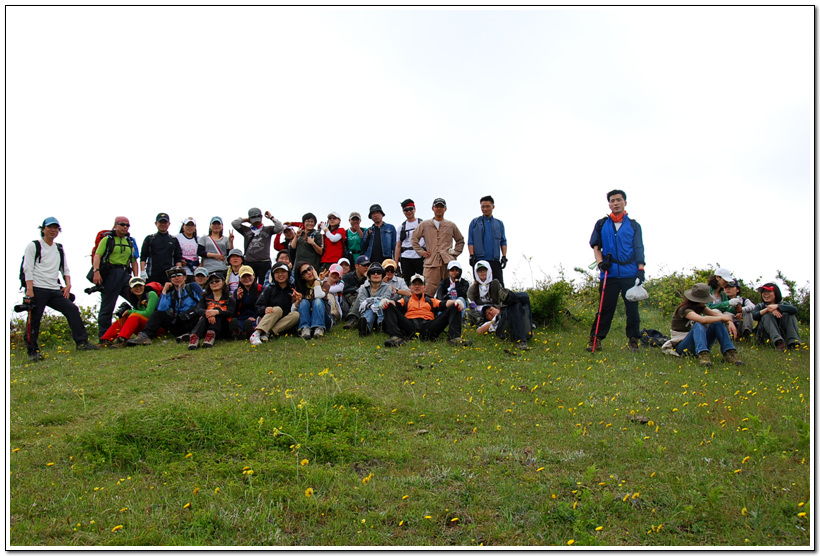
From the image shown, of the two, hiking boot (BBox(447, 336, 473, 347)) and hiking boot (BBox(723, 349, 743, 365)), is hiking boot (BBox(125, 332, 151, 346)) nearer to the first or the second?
hiking boot (BBox(447, 336, 473, 347))

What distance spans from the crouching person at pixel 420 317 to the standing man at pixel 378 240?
7.72 feet

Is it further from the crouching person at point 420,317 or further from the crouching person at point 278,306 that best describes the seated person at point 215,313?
the crouching person at point 420,317

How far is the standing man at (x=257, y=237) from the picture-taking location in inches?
516

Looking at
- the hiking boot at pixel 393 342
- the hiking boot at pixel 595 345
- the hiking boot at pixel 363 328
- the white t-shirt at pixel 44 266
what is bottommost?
the hiking boot at pixel 595 345

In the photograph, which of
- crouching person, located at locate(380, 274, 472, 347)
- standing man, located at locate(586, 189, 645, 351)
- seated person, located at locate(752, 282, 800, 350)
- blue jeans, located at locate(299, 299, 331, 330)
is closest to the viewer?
standing man, located at locate(586, 189, 645, 351)

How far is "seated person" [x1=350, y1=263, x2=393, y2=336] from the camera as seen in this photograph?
1125 cm

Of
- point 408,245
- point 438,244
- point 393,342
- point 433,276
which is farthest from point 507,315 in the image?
point 408,245

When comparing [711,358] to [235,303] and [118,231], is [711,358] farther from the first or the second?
[118,231]

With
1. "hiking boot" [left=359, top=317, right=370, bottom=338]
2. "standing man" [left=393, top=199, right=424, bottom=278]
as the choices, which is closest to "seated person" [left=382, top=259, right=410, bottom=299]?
"standing man" [left=393, top=199, right=424, bottom=278]

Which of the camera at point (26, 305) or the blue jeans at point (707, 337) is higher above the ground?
the camera at point (26, 305)

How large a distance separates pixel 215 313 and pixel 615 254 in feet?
23.2

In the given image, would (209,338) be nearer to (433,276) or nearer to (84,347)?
(84,347)

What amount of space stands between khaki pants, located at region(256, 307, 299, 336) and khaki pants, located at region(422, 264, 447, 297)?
2.63 metres

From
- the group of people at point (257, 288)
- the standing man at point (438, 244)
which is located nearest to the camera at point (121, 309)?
the group of people at point (257, 288)
